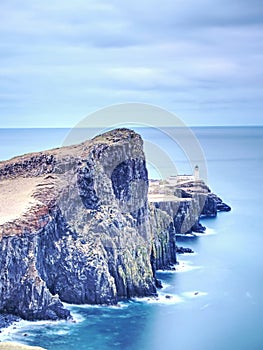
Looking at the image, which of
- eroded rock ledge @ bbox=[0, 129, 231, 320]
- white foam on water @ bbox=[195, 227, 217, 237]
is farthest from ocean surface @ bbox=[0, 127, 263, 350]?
white foam on water @ bbox=[195, 227, 217, 237]

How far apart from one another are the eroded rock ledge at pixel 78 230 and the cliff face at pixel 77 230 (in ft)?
0.35

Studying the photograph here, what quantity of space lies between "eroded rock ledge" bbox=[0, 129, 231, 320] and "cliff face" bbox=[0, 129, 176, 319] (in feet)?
0.35

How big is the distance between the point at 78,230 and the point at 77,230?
0.16 meters

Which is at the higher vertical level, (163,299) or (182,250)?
(182,250)

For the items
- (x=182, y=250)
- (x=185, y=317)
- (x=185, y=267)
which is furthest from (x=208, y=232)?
(x=185, y=317)

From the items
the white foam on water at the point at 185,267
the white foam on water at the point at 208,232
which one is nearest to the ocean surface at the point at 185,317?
the white foam on water at the point at 185,267

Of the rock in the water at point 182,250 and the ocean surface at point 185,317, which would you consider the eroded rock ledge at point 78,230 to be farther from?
the rock in the water at point 182,250

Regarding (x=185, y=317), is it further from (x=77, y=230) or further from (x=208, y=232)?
(x=208, y=232)

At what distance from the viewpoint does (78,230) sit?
77.4 meters

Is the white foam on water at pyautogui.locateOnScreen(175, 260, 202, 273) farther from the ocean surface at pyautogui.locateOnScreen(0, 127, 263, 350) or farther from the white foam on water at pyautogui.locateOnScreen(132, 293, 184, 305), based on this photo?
the white foam on water at pyautogui.locateOnScreen(132, 293, 184, 305)

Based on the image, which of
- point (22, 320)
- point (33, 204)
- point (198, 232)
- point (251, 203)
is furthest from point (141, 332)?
point (251, 203)

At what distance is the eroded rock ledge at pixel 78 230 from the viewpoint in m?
68.3

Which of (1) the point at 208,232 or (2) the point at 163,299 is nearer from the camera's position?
(2) the point at 163,299

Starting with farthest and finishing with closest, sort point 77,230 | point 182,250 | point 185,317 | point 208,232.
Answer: point 208,232 → point 182,250 → point 77,230 → point 185,317
